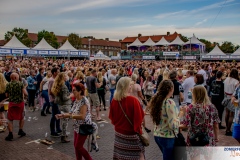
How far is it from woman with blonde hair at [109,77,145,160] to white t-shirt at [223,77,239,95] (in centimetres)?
433

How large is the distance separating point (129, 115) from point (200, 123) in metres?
1.12

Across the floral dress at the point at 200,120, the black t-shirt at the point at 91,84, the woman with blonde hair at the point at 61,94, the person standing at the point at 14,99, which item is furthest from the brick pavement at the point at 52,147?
the floral dress at the point at 200,120

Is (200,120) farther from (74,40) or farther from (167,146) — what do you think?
(74,40)

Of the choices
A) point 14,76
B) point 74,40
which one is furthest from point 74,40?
point 14,76

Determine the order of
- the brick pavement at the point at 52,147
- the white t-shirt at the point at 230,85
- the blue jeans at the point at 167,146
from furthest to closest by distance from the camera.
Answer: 1. the white t-shirt at the point at 230,85
2. the brick pavement at the point at 52,147
3. the blue jeans at the point at 167,146

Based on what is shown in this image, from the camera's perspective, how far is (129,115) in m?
3.56

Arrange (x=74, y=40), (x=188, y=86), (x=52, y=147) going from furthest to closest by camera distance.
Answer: (x=74, y=40), (x=188, y=86), (x=52, y=147)

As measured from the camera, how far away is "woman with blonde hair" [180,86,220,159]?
3707 mm

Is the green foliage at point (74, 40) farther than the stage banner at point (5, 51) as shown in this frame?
Yes

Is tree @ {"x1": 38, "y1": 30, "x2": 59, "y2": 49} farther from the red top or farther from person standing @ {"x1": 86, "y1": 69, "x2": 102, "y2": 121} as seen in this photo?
the red top

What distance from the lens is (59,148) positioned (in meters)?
6.03

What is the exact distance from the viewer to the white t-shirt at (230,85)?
6.78 m

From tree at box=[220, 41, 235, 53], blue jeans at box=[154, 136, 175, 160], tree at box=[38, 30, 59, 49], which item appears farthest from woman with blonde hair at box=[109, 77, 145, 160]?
tree at box=[220, 41, 235, 53]

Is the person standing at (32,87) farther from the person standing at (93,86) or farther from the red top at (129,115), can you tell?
the red top at (129,115)
